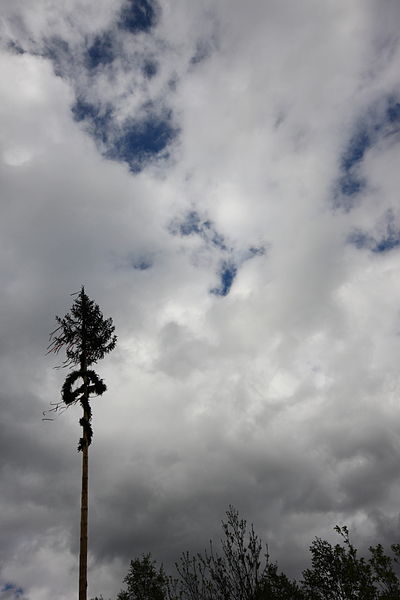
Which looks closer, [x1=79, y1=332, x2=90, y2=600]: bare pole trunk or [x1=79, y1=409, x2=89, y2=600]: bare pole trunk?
[x1=79, y1=409, x2=89, y2=600]: bare pole trunk

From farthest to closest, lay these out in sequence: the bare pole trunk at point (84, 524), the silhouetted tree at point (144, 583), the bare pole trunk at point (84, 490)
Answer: the silhouetted tree at point (144, 583)
the bare pole trunk at point (84, 490)
the bare pole trunk at point (84, 524)

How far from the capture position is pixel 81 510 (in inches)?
655

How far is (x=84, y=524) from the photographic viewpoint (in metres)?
16.3

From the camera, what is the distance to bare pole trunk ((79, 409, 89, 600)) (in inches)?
583

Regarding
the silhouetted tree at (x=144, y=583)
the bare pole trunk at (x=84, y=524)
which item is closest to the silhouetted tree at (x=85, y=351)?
the bare pole trunk at (x=84, y=524)

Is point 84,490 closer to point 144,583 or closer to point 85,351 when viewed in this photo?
point 85,351

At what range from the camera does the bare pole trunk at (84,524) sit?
14.8m

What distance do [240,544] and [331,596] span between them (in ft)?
59.9

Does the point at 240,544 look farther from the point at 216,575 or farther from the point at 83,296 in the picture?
the point at 83,296

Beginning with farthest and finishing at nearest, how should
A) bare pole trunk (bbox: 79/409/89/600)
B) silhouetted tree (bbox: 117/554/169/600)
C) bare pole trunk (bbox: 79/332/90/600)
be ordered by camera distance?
silhouetted tree (bbox: 117/554/169/600) < bare pole trunk (bbox: 79/332/90/600) < bare pole trunk (bbox: 79/409/89/600)

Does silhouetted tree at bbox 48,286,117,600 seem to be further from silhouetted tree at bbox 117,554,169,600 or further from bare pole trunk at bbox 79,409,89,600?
silhouetted tree at bbox 117,554,169,600

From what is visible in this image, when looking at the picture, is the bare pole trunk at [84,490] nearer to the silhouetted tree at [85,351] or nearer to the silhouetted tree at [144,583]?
the silhouetted tree at [85,351]

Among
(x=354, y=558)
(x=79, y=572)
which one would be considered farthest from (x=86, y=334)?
(x=354, y=558)

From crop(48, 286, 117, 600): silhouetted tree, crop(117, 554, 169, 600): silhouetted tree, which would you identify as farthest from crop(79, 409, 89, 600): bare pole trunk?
crop(117, 554, 169, 600): silhouetted tree
